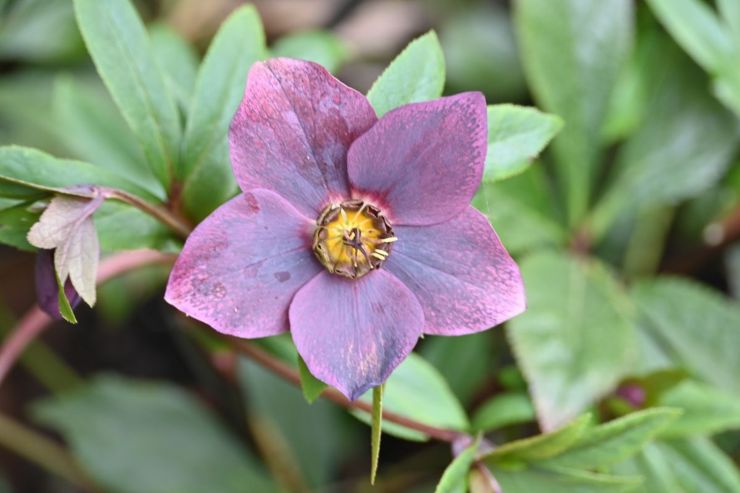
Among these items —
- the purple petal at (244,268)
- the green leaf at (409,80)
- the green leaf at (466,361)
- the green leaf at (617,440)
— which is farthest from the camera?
the green leaf at (466,361)

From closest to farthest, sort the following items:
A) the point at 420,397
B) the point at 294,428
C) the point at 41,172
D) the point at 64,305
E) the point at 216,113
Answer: the point at 64,305, the point at 41,172, the point at 216,113, the point at 420,397, the point at 294,428

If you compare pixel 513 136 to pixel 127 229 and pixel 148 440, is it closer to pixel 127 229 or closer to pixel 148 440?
pixel 127 229

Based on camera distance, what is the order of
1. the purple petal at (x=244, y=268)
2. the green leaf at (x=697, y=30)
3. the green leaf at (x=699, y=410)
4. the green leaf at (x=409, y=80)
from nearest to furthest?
1. the purple petal at (x=244, y=268)
2. the green leaf at (x=409, y=80)
3. the green leaf at (x=699, y=410)
4. the green leaf at (x=697, y=30)

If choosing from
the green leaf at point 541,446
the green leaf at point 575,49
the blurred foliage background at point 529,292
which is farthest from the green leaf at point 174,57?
the green leaf at point 541,446

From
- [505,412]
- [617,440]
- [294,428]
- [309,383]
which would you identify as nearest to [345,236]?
[309,383]

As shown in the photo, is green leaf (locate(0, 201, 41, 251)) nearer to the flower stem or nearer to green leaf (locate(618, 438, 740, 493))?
the flower stem

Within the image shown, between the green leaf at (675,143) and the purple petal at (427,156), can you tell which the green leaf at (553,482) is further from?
the green leaf at (675,143)
